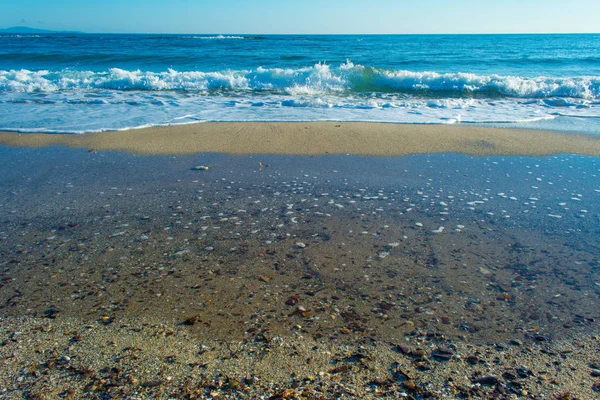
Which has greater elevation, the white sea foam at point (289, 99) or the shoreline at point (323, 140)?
the white sea foam at point (289, 99)

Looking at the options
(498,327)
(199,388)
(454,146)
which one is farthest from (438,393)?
(454,146)

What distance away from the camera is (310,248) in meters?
3.11

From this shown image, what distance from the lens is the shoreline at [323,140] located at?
593cm

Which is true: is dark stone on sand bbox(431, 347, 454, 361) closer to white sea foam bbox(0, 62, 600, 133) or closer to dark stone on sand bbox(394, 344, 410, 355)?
dark stone on sand bbox(394, 344, 410, 355)

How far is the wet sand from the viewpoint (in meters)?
1.91

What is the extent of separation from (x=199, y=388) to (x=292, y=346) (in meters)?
0.50

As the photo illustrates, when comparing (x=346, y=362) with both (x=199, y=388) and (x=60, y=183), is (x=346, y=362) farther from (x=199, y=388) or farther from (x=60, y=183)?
(x=60, y=183)

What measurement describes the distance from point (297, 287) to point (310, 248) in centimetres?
54

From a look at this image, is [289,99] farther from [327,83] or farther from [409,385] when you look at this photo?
[409,385]

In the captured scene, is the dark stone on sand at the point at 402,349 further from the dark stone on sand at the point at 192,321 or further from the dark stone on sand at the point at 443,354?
the dark stone on sand at the point at 192,321

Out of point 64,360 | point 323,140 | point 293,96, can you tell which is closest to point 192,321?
point 64,360

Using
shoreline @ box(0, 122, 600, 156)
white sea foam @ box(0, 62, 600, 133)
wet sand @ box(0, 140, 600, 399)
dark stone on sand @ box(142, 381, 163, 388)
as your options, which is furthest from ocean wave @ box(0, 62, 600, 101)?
dark stone on sand @ box(142, 381, 163, 388)

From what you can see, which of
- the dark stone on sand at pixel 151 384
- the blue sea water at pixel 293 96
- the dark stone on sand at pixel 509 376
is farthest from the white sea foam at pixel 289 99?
the dark stone on sand at pixel 509 376

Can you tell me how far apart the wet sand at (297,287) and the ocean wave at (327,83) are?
8.89 metres
